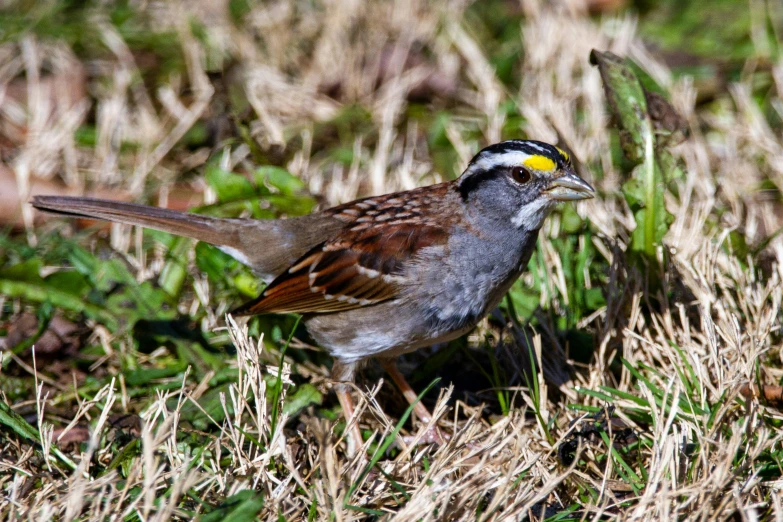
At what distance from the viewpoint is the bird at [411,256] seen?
137 inches

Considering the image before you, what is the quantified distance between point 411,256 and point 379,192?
Result: 152 centimetres

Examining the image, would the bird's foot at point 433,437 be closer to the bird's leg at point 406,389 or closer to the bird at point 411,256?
the bird's leg at point 406,389

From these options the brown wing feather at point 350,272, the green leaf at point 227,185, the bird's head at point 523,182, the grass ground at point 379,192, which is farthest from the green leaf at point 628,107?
the green leaf at point 227,185

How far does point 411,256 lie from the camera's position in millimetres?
3535

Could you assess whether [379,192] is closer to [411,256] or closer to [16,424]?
[411,256]

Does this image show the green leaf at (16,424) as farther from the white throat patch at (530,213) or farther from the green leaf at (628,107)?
the green leaf at (628,107)

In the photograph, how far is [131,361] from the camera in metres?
3.96

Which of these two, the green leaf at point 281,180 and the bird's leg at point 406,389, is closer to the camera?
the bird's leg at point 406,389

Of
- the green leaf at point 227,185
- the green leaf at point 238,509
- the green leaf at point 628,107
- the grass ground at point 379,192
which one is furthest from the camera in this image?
the green leaf at point 227,185

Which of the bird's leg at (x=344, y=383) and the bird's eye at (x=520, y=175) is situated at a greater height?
the bird's eye at (x=520, y=175)

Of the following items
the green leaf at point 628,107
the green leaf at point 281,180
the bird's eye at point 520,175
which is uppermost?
the green leaf at point 628,107

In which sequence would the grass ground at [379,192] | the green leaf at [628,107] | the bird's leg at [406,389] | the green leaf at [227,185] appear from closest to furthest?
1. the grass ground at [379,192]
2. the bird's leg at [406,389]
3. the green leaf at [628,107]
4. the green leaf at [227,185]

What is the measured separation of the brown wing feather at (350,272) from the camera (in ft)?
11.7

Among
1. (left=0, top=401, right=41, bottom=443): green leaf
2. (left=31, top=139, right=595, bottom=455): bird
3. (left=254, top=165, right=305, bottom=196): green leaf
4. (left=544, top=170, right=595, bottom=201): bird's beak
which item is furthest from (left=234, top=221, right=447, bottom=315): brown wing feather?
(left=0, top=401, right=41, bottom=443): green leaf
